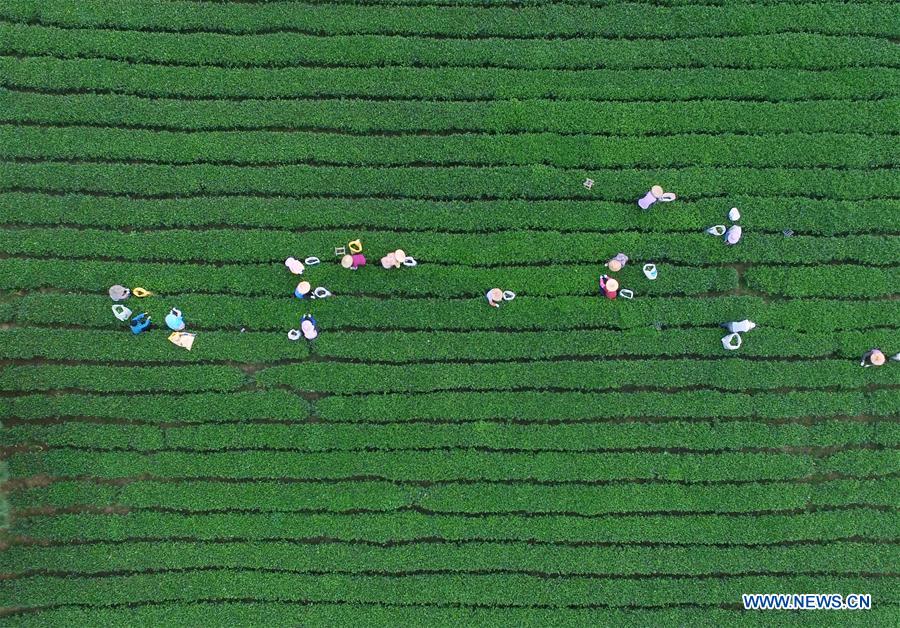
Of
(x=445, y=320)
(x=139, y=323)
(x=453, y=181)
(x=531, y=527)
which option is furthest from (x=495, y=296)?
(x=139, y=323)

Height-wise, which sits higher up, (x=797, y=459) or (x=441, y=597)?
(x=797, y=459)

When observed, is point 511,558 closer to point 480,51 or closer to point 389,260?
point 389,260

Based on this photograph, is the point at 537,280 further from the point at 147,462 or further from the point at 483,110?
the point at 147,462

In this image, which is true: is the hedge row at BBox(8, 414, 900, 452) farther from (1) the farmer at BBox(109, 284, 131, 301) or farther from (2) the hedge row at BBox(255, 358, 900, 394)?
(1) the farmer at BBox(109, 284, 131, 301)

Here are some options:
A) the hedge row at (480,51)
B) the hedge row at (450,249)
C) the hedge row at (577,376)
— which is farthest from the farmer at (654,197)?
the hedge row at (577,376)

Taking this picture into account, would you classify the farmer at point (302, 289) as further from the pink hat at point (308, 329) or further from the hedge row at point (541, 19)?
the hedge row at point (541, 19)

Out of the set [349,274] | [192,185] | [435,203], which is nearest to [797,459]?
[435,203]
